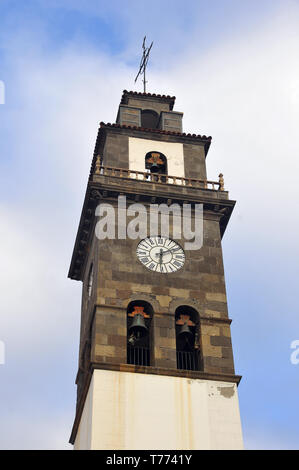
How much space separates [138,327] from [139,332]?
46 cm

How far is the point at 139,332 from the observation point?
39.0 metres

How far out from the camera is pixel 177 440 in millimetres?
34688

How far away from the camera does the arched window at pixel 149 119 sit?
50062 millimetres

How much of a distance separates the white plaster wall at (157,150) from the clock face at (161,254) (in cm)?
513

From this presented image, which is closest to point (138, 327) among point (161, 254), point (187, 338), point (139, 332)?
point (139, 332)

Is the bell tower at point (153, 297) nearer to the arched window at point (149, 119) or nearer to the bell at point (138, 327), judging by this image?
the bell at point (138, 327)

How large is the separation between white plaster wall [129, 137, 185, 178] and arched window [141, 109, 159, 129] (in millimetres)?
3734

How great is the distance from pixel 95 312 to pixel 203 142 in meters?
13.4

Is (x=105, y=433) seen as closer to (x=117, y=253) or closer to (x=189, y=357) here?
(x=189, y=357)

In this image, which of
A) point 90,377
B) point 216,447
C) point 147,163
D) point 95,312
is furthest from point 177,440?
point 147,163

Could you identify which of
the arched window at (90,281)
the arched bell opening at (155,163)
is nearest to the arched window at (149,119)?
the arched bell opening at (155,163)

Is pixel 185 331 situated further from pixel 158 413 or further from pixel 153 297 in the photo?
pixel 158 413

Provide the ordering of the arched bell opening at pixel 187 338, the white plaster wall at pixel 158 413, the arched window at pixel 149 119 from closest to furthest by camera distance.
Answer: the white plaster wall at pixel 158 413, the arched bell opening at pixel 187 338, the arched window at pixel 149 119

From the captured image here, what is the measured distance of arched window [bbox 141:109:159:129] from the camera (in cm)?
5006
